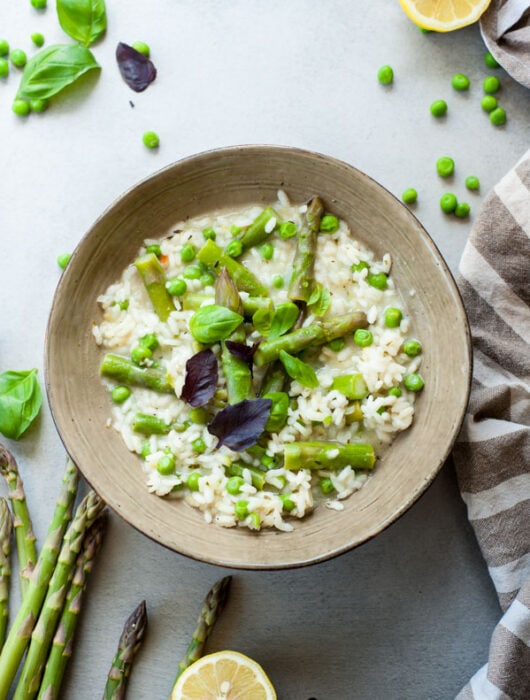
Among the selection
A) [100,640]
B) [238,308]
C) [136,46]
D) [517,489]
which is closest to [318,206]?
[238,308]

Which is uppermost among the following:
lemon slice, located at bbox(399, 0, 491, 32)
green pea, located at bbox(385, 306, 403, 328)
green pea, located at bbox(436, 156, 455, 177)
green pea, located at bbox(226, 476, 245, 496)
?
lemon slice, located at bbox(399, 0, 491, 32)

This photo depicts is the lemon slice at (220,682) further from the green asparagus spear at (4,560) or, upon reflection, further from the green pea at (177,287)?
the green pea at (177,287)

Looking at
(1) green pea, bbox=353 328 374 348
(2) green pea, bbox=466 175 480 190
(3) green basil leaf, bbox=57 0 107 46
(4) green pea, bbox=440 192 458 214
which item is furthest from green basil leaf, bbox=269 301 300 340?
(3) green basil leaf, bbox=57 0 107 46

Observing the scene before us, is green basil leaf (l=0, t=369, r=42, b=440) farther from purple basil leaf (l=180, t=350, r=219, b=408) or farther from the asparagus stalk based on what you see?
purple basil leaf (l=180, t=350, r=219, b=408)

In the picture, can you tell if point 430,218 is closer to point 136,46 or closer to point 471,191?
point 471,191

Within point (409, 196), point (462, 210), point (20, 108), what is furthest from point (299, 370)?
point (20, 108)

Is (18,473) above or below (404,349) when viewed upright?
below

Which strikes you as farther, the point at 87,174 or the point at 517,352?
the point at 87,174

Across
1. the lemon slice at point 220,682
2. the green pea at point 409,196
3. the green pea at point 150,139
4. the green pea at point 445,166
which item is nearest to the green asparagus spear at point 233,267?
the green pea at point 150,139
